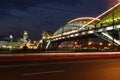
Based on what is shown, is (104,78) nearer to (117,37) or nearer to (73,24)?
(117,37)

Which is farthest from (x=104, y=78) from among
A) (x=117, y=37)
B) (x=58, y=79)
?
(x=117, y=37)

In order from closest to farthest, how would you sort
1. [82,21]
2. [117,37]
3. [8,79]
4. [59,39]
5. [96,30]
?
[8,79] → [117,37] → [96,30] → [59,39] → [82,21]

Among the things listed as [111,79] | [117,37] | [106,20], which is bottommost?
[111,79]

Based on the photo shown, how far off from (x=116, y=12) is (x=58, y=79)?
251 ft

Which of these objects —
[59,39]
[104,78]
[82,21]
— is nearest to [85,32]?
[59,39]

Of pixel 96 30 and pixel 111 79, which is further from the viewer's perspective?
pixel 96 30

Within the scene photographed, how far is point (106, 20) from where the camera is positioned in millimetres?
92750

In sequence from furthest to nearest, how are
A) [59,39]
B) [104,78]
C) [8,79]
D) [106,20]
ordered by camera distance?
[59,39] < [106,20] < [104,78] < [8,79]

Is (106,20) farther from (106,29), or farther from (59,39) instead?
(59,39)

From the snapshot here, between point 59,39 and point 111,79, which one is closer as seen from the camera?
point 111,79

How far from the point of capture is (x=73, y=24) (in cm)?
14088

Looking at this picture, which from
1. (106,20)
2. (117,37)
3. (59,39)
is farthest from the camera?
(59,39)

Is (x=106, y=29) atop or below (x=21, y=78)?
atop

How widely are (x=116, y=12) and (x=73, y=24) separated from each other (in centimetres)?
5397
